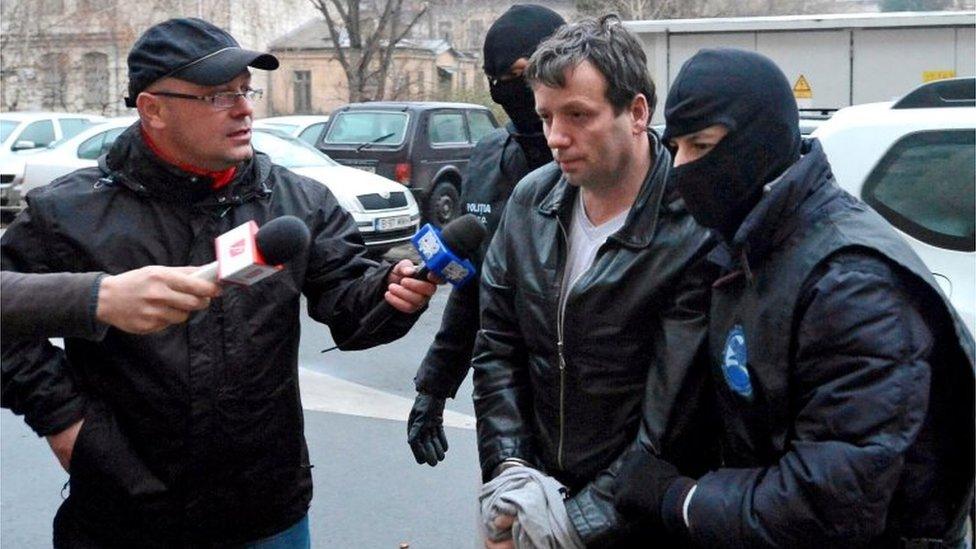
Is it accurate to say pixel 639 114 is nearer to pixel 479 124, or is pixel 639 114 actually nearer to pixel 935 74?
pixel 935 74

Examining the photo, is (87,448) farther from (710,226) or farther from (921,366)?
(921,366)

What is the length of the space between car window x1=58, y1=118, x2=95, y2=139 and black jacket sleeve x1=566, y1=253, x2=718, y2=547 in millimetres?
21357

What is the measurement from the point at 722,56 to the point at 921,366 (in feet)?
2.39

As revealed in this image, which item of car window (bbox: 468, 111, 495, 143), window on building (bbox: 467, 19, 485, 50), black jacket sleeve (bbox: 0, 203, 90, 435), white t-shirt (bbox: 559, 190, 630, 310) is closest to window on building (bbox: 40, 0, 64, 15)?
window on building (bbox: 467, 19, 485, 50)

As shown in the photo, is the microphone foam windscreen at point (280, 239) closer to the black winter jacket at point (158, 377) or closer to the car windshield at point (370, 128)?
the black winter jacket at point (158, 377)

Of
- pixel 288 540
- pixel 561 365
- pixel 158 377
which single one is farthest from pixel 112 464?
pixel 561 365

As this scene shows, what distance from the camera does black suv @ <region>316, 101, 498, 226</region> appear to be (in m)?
16.0

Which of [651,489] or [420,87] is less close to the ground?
[420,87]

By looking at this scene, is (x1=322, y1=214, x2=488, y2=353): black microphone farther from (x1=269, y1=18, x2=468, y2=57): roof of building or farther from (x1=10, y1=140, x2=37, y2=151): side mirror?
(x1=269, y1=18, x2=468, y2=57): roof of building

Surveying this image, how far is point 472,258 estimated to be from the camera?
12.2 ft

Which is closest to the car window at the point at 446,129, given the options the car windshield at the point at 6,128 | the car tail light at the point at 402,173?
the car tail light at the point at 402,173

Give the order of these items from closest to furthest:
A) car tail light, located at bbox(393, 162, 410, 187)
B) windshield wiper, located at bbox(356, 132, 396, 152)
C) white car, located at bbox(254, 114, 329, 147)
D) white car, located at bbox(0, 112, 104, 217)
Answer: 1. car tail light, located at bbox(393, 162, 410, 187)
2. windshield wiper, located at bbox(356, 132, 396, 152)
3. white car, located at bbox(254, 114, 329, 147)
4. white car, located at bbox(0, 112, 104, 217)

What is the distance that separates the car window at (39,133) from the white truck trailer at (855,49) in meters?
13.0

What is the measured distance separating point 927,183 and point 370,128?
12.0 m
